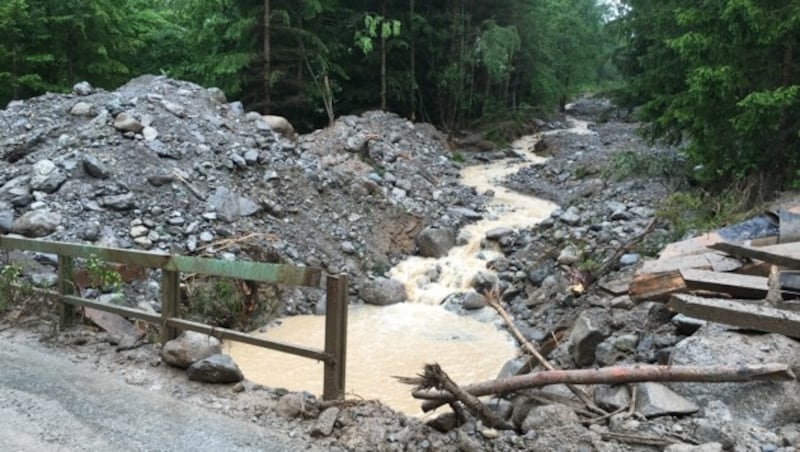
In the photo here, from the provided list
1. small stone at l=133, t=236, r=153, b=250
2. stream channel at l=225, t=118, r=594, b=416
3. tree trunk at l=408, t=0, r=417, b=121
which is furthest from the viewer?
tree trunk at l=408, t=0, r=417, b=121

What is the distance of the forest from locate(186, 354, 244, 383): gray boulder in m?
7.18

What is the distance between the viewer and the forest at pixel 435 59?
828 cm

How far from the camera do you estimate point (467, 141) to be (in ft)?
73.4

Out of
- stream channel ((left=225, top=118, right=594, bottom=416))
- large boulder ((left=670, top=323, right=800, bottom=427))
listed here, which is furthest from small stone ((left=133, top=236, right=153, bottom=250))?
large boulder ((left=670, top=323, right=800, bottom=427))

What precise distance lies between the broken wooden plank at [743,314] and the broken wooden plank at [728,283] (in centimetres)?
31

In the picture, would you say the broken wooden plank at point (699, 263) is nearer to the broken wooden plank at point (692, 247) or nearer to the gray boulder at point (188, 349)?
the broken wooden plank at point (692, 247)

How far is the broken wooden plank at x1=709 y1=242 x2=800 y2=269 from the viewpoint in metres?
4.43

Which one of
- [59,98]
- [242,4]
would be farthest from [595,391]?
[242,4]

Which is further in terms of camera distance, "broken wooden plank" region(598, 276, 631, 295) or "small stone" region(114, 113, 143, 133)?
"small stone" region(114, 113, 143, 133)

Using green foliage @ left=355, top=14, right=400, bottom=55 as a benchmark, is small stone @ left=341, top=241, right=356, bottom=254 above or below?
below

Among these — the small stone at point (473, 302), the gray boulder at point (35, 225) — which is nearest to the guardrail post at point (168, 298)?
the gray boulder at point (35, 225)

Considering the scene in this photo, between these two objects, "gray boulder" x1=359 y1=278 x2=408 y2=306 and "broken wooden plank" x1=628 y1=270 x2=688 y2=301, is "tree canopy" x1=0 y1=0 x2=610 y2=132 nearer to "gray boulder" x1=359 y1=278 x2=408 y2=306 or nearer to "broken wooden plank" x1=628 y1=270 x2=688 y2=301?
"gray boulder" x1=359 y1=278 x2=408 y2=306

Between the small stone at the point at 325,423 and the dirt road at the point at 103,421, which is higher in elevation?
the small stone at the point at 325,423

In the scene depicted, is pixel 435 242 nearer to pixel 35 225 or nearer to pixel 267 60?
pixel 35 225
